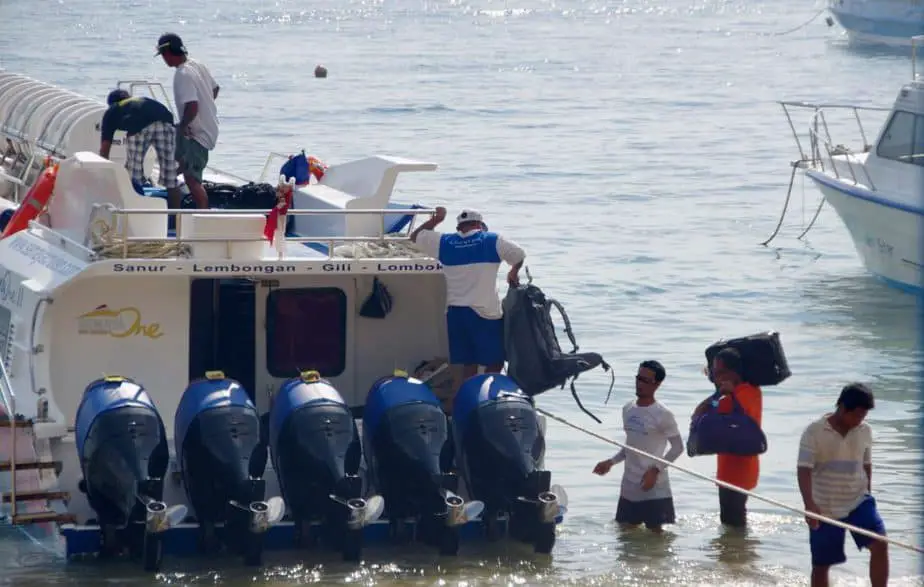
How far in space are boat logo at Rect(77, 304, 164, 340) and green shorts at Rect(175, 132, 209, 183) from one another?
227 centimetres

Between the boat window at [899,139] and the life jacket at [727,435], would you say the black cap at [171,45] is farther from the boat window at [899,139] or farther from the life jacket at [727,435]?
the boat window at [899,139]

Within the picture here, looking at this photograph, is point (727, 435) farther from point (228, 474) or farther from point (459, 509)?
point (228, 474)

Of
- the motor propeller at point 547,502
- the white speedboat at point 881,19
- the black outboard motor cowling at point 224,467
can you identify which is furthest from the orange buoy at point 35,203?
the white speedboat at point 881,19

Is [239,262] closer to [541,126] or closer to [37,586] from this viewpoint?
[37,586]

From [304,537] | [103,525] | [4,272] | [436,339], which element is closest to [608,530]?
[436,339]

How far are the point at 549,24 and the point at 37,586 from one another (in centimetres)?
7227

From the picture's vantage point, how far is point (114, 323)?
10836 millimetres

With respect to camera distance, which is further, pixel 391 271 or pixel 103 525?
pixel 391 271

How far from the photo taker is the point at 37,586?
34.1ft

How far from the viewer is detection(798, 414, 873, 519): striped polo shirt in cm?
898

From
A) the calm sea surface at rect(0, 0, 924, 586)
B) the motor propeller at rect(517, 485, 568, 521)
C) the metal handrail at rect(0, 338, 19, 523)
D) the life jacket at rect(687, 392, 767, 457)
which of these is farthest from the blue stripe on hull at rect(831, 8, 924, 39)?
the metal handrail at rect(0, 338, 19, 523)

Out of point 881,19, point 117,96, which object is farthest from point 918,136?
point 881,19

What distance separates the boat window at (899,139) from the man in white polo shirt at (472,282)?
1144cm

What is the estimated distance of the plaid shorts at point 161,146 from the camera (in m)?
13.0
